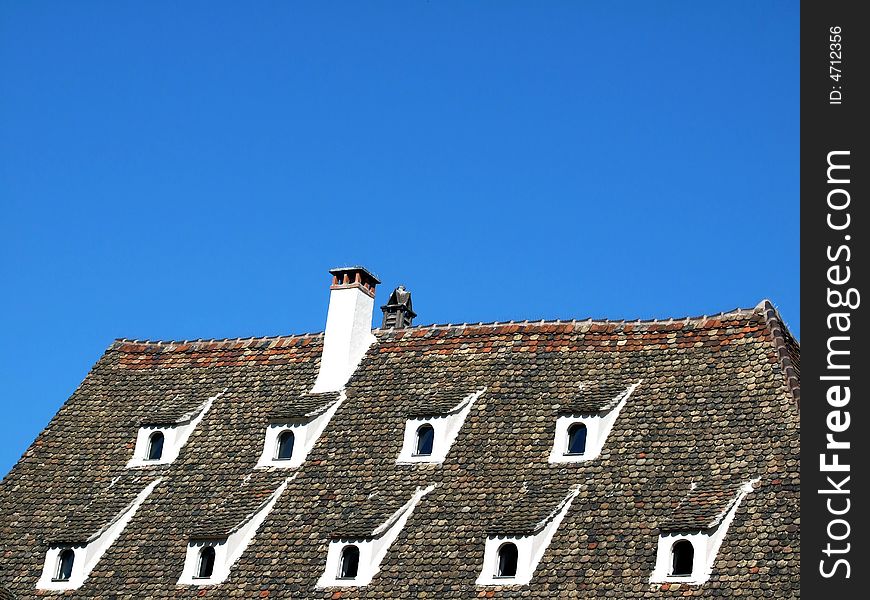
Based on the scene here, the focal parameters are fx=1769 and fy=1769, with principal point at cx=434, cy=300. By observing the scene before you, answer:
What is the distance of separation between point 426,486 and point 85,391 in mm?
10950

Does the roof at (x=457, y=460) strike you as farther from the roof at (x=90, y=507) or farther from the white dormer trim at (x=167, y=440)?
the white dormer trim at (x=167, y=440)

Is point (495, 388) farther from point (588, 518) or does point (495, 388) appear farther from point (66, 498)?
point (66, 498)

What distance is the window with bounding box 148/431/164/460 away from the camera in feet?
136

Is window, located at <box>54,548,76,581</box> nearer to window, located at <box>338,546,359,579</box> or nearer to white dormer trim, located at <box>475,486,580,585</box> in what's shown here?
window, located at <box>338,546,359,579</box>

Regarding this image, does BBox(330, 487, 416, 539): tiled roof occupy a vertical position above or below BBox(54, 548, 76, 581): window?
above

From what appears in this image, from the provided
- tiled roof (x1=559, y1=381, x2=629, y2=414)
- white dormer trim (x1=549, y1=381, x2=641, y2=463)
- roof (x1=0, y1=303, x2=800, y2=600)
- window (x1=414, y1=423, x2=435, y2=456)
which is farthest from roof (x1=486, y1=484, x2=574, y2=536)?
window (x1=414, y1=423, x2=435, y2=456)

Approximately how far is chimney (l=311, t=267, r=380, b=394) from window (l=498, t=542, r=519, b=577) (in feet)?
25.6

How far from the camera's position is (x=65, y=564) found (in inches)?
1542

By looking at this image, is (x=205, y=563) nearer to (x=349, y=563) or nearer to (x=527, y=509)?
(x=349, y=563)

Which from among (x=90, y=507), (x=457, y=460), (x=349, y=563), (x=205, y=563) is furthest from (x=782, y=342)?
(x=90, y=507)

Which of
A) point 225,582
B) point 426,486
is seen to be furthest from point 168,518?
point 426,486

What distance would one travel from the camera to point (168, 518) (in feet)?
129

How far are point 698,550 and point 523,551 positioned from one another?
3.59 meters
